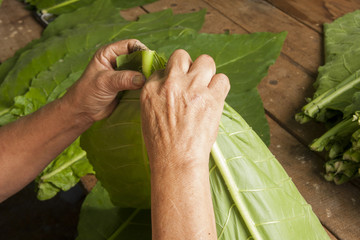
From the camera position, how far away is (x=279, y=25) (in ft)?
6.00

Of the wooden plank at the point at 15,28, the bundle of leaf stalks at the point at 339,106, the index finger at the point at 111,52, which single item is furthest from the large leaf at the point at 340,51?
the wooden plank at the point at 15,28

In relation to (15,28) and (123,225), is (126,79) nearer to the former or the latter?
(123,225)

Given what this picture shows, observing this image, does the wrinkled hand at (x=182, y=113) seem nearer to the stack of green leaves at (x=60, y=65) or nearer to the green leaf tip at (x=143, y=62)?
the green leaf tip at (x=143, y=62)

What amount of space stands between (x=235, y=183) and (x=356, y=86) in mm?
719

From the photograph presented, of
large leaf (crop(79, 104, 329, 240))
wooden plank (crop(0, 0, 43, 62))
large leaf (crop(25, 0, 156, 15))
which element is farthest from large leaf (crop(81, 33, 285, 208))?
wooden plank (crop(0, 0, 43, 62))

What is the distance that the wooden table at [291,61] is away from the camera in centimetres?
118

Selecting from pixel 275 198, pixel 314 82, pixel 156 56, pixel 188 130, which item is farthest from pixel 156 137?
pixel 314 82

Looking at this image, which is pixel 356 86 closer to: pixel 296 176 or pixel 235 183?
pixel 296 176

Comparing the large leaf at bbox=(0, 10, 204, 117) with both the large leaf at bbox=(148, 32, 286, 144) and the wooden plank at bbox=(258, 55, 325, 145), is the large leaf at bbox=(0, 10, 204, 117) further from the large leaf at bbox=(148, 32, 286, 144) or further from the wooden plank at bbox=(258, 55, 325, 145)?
the wooden plank at bbox=(258, 55, 325, 145)

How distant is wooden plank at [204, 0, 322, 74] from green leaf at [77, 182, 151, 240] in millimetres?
971

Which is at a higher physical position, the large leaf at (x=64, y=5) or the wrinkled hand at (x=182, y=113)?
the wrinkled hand at (x=182, y=113)

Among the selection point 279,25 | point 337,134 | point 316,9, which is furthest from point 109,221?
point 316,9

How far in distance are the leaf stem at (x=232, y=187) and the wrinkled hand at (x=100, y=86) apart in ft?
0.94

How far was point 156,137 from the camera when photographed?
2.44 feet
